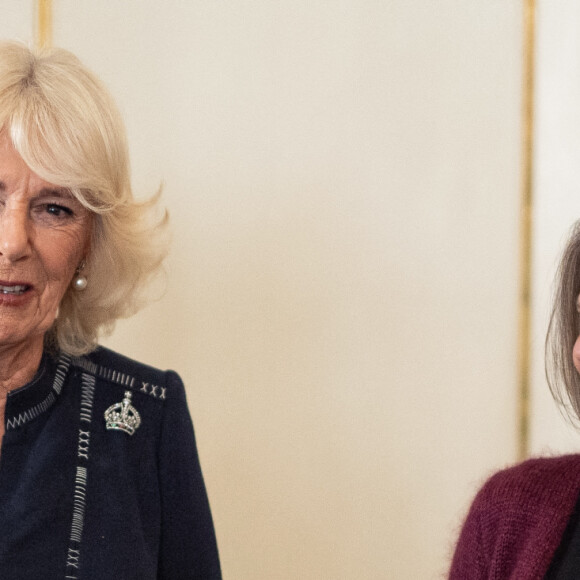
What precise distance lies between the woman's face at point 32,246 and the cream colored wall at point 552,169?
1.19 m

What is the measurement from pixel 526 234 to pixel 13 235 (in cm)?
134

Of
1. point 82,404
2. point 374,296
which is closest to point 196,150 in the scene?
point 374,296

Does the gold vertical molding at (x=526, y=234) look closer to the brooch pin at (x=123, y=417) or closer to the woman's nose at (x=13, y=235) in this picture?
the brooch pin at (x=123, y=417)

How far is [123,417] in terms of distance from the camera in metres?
1.68

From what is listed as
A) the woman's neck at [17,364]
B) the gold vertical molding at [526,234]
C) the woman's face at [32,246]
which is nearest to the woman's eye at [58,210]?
the woman's face at [32,246]

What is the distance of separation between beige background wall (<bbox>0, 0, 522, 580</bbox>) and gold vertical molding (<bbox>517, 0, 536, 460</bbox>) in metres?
0.02

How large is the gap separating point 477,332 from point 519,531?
77cm

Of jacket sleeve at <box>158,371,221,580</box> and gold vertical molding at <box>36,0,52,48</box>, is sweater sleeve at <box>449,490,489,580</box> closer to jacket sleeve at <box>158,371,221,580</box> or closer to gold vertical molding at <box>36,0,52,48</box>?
jacket sleeve at <box>158,371,221,580</box>

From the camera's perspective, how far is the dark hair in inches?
66.3

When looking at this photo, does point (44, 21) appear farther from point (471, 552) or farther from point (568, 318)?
point (471, 552)

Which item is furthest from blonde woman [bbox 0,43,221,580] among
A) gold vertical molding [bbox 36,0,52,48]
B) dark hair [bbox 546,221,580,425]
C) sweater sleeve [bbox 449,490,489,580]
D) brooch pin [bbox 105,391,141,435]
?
dark hair [bbox 546,221,580,425]

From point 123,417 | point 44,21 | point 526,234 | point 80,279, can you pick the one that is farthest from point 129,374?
point 526,234

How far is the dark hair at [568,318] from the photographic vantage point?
66.3 inches

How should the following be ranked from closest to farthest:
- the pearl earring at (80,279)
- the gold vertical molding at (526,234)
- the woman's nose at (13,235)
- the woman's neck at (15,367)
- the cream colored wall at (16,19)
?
the woman's nose at (13,235) → the woman's neck at (15,367) → the pearl earring at (80,279) → the cream colored wall at (16,19) → the gold vertical molding at (526,234)
